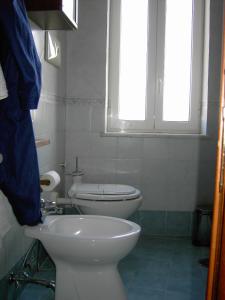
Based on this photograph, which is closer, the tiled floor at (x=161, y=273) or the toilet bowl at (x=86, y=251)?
the toilet bowl at (x=86, y=251)

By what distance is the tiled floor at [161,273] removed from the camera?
2061mm

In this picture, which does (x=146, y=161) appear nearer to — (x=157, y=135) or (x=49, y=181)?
(x=157, y=135)

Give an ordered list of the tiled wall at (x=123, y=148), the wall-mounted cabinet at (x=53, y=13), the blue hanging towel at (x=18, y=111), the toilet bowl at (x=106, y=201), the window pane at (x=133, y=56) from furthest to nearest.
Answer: the window pane at (x=133, y=56), the tiled wall at (x=123, y=148), the toilet bowl at (x=106, y=201), the wall-mounted cabinet at (x=53, y=13), the blue hanging towel at (x=18, y=111)

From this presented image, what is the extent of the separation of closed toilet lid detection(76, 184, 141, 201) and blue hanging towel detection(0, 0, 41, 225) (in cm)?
90

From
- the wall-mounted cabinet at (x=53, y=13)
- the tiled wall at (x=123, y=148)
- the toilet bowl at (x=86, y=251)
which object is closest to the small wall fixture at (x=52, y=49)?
the wall-mounted cabinet at (x=53, y=13)

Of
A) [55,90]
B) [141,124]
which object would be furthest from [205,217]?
[55,90]

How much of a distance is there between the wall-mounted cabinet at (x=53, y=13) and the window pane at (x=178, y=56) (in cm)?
127

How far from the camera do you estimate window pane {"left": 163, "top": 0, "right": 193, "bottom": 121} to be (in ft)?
9.98

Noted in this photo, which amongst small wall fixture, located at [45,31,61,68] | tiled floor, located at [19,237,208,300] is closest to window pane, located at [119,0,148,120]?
small wall fixture, located at [45,31,61,68]

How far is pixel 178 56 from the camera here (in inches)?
120

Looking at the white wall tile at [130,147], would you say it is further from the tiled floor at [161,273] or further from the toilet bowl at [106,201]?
the tiled floor at [161,273]

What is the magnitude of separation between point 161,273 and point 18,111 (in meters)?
1.53

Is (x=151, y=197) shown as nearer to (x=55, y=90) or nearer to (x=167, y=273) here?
(x=167, y=273)

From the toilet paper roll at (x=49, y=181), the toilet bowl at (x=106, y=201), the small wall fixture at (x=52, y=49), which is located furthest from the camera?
the toilet bowl at (x=106, y=201)
